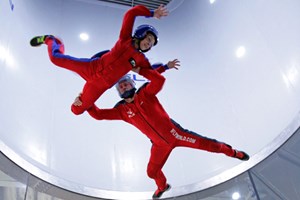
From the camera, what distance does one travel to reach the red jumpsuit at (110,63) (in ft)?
8.44

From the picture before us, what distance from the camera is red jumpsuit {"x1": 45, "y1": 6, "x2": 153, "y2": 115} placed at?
257 centimetres

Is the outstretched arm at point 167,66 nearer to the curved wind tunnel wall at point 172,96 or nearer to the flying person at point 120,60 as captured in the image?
the flying person at point 120,60

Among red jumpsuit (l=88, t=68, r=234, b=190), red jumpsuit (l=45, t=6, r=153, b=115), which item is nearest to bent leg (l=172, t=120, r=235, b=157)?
red jumpsuit (l=88, t=68, r=234, b=190)

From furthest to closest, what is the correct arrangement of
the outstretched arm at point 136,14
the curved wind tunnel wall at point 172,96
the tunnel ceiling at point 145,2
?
the tunnel ceiling at point 145,2
the curved wind tunnel wall at point 172,96
the outstretched arm at point 136,14

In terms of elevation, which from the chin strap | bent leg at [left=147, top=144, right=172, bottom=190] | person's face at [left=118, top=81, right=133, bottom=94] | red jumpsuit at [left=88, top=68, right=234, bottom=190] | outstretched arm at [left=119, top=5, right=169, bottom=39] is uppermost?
outstretched arm at [left=119, top=5, right=169, bottom=39]

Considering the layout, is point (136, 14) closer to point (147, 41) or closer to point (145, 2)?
point (147, 41)

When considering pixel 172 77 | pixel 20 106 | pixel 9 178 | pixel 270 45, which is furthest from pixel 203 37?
pixel 9 178

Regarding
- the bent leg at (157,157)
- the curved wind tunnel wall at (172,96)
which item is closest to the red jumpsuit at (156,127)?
the bent leg at (157,157)

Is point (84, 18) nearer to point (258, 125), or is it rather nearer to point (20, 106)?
point (20, 106)

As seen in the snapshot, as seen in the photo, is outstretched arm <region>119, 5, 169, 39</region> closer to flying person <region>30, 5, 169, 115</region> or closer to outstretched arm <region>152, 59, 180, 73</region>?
flying person <region>30, 5, 169, 115</region>

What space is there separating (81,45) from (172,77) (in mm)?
998

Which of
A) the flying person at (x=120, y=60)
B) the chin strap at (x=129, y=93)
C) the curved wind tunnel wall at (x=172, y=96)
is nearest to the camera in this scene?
the flying person at (x=120, y=60)

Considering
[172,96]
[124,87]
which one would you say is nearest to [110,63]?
[124,87]

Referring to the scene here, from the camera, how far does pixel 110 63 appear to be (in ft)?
8.45
